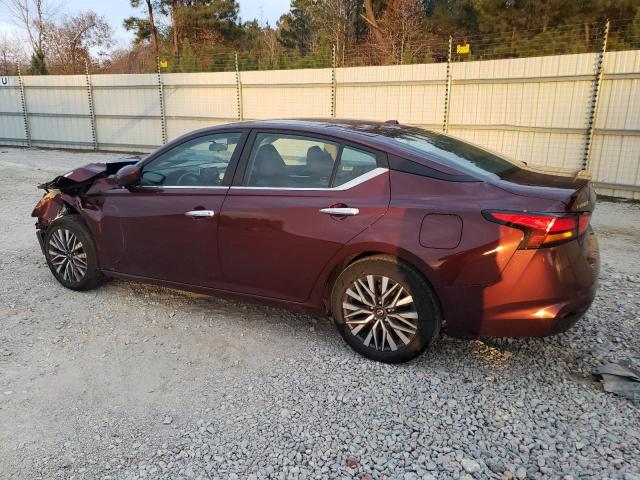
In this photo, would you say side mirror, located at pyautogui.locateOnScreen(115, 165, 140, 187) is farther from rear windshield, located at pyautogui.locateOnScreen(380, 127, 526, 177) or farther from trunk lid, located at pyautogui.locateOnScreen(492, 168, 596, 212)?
trunk lid, located at pyautogui.locateOnScreen(492, 168, 596, 212)

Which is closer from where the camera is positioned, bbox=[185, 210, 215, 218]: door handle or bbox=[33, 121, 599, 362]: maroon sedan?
bbox=[33, 121, 599, 362]: maroon sedan

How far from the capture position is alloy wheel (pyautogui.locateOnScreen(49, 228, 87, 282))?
4.73m

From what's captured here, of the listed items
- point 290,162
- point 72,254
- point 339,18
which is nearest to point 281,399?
point 290,162

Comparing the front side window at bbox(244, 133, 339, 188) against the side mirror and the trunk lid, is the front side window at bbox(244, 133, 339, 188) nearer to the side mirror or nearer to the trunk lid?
the side mirror

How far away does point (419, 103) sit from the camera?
11.7 m

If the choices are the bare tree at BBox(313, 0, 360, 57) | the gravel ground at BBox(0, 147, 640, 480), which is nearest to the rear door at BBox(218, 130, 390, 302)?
the gravel ground at BBox(0, 147, 640, 480)

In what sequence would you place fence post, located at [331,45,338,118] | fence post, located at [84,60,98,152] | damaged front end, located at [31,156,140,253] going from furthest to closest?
fence post, located at [84,60,98,152] < fence post, located at [331,45,338,118] < damaged front end, located at [31,156,140,253]

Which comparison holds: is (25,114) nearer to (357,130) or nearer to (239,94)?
(239,94)

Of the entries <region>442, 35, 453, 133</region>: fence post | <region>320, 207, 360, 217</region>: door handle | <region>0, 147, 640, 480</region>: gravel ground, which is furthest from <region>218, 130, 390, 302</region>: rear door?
<region>442, 35, 453, 133</region>: fence post

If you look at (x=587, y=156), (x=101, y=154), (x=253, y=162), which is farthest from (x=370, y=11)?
(x=253, y=162)

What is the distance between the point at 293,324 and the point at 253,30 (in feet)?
112

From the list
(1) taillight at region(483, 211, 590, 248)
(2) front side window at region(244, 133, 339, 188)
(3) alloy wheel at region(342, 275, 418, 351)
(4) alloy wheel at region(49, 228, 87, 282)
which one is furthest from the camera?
(4) alloy wheel at region(49, 228, 87, 282)

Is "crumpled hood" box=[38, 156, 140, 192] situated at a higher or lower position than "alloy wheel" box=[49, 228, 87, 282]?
higher

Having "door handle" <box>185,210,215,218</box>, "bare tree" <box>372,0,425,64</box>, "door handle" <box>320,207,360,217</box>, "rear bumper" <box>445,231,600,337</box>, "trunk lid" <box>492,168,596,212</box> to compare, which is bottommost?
"rear bumper" <box>445,231,600,337</box>
